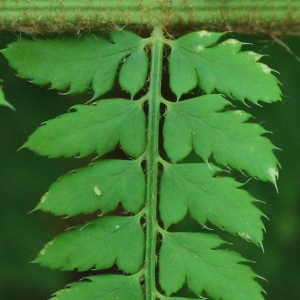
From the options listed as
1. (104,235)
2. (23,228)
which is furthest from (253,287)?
(23,228)

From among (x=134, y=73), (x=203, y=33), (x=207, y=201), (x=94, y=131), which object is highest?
(x=203, y=33)

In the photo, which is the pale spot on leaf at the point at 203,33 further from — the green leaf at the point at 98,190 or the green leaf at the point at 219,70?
the green leaf at the point at 98,190

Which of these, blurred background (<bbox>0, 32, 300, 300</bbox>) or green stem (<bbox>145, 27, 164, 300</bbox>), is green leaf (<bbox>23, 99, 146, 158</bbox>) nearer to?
green stem (<bbox>145, 27, 164, 300</bbox>)

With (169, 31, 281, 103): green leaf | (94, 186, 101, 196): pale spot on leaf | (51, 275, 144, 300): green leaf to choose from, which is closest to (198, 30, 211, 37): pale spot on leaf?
(169, 31, 281, 103): green leaf

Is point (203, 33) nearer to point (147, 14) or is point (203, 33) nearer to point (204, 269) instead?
point (147, 14)

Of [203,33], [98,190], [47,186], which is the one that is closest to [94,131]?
[98,190]
